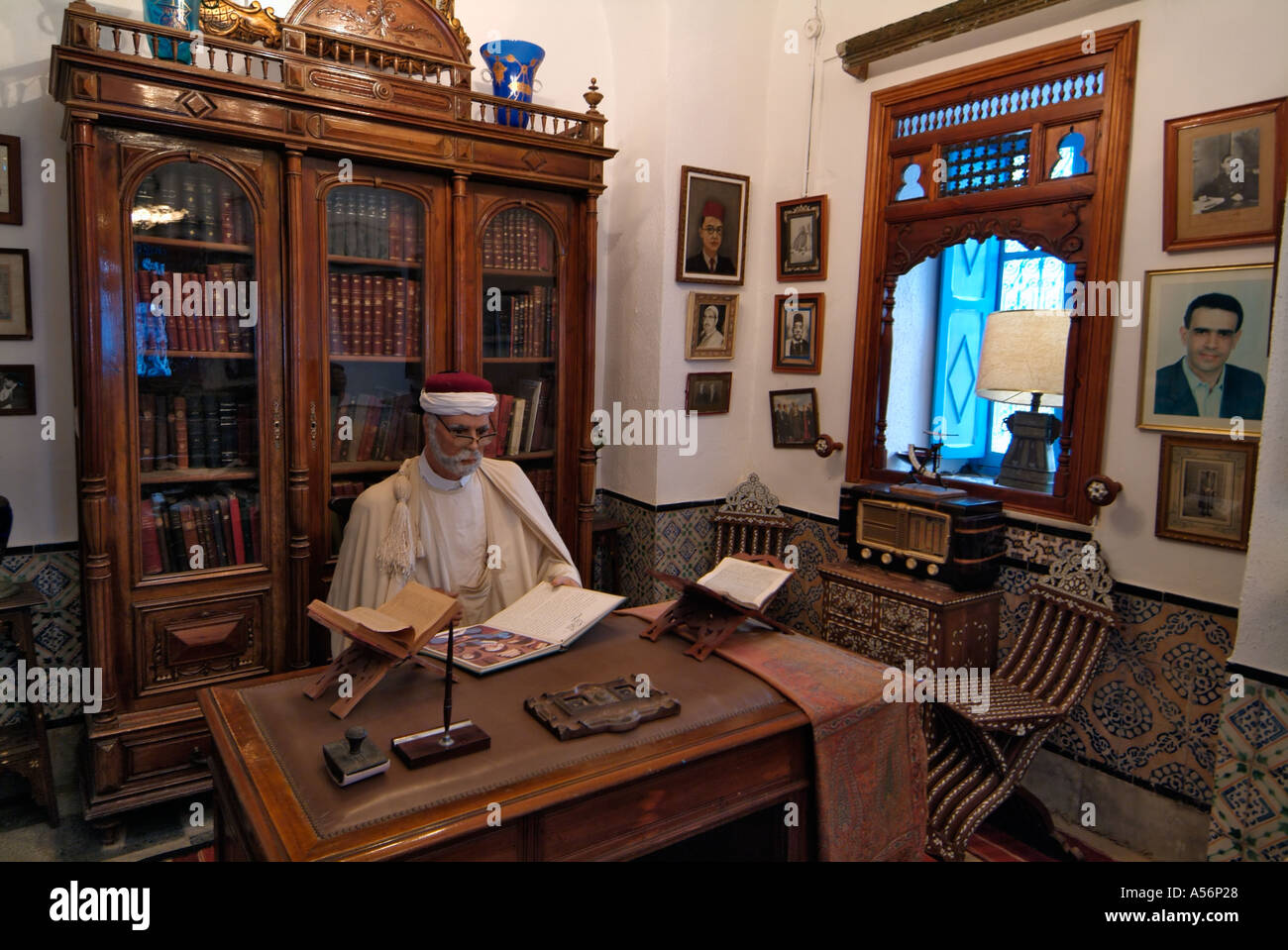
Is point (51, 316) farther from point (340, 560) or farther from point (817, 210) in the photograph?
point (817, 210)

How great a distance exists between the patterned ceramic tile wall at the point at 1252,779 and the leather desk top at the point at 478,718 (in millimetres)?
1388

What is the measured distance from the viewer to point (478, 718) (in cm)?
196

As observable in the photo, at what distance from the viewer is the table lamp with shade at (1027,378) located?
11.0 feet

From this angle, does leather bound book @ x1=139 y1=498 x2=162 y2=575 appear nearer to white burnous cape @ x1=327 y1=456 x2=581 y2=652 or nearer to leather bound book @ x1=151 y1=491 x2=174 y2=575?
leather bound book @ x1=151 y1=491 x2=174 y2=575

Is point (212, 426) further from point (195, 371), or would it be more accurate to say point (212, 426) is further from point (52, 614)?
point (52, 614)

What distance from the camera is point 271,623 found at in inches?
138

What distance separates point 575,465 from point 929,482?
168 cm

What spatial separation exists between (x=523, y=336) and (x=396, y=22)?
1.51m

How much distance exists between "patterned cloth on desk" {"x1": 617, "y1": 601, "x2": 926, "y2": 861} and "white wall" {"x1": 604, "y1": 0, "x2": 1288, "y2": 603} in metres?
1.38

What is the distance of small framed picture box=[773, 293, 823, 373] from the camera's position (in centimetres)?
441

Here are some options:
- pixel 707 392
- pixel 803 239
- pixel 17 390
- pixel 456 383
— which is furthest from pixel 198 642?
pixel 803 239

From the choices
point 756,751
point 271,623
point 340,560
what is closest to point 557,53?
point 340,560

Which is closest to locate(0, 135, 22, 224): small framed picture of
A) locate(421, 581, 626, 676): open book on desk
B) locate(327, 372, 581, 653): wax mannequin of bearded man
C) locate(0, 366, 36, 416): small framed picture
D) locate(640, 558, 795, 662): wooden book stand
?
locate(0, 366, 36, 416): small framed picture

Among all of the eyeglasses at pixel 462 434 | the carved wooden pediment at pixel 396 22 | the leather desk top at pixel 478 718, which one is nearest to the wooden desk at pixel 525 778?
the leather desk top at pixel 478 718
